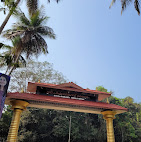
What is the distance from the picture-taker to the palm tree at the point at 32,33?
42.3 ft

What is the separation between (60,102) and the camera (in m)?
7.93

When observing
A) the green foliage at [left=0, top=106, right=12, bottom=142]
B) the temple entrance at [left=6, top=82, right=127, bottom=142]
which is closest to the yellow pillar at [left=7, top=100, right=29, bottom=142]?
the temple entrance at [left=6, top=82, right=127, bottom=142]

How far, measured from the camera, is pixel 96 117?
2300cm

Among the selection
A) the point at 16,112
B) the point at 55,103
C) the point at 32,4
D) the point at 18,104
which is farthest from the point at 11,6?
the point at 55,103

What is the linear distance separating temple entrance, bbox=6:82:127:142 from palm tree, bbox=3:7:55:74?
6.16 m

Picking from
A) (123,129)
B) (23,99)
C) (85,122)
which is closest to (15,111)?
(23,99)

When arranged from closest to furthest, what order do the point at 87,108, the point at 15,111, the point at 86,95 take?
the point at 15,111 < the point at 87,108 < the point at 86,95

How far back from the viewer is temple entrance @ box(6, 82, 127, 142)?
7565 millimetres

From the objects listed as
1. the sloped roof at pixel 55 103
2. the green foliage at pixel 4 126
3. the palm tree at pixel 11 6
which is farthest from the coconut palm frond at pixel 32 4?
the green foliage at pixel 4 126

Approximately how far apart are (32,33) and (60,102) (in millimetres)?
8885

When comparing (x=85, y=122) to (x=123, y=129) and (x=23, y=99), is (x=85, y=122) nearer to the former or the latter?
(x=123, y=129)

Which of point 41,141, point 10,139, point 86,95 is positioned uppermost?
point 86,95

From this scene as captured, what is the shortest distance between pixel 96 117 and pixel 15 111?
60.7 feet

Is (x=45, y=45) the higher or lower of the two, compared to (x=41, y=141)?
higher
